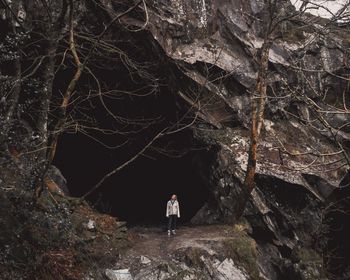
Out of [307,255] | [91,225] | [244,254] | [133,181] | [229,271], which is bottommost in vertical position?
[307,255]

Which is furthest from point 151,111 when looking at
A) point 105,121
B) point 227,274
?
point 227,274

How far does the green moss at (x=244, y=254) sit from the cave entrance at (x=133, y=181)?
5395mm

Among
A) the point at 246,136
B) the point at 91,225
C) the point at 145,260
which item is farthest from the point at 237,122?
the point at 91,225

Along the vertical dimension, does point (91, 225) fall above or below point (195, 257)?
above

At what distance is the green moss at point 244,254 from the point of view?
11.8 m

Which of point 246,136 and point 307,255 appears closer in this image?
point 307,255

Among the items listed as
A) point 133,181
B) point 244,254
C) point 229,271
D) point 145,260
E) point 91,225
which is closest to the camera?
point 145,260

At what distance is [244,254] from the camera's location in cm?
1208

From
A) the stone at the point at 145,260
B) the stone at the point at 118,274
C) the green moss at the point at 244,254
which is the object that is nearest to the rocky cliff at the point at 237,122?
the green moss at the point at 244,254

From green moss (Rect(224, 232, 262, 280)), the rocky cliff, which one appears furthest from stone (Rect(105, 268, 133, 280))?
green moss (Rect(224, 232, 262, 280))

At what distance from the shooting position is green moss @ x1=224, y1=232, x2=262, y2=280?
1184cm

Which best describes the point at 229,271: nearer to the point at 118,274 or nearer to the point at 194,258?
the point at 194,258

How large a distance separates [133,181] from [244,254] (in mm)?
9216

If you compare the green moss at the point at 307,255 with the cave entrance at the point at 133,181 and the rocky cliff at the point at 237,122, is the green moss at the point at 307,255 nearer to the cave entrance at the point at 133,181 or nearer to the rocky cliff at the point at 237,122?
the rocky cliff at the point at 237,122
